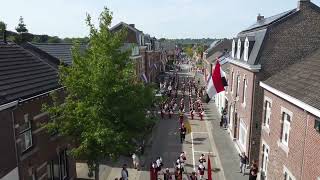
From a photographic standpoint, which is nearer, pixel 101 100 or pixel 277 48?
pixel 101 100

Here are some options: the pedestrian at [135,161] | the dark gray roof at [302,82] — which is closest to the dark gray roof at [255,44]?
the dark gray roof at [302,82]

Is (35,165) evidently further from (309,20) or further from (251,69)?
(309,20)

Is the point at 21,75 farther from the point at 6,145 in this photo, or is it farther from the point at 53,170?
the point at 53,170

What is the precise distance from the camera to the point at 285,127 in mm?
15133

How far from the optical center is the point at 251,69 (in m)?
20.2

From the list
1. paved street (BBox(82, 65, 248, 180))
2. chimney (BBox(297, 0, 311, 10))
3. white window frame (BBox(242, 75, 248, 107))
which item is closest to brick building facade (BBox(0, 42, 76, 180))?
paved street (BBox(82, 65, 248, 180))

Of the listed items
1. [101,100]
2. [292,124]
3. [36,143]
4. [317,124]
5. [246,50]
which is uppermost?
[246,50]

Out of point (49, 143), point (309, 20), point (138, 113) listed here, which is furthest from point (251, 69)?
point (49, 143)

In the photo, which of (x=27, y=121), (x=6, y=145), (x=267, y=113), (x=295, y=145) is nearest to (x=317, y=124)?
(x=295, y=145)

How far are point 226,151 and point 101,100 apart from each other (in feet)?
46.1

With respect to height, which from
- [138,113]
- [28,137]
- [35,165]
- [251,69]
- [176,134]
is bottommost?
[176,134]

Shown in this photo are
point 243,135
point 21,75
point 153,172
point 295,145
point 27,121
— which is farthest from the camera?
point 243,135

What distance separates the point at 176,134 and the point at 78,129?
53.1 ft

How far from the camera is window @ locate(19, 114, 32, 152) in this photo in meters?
13.5
